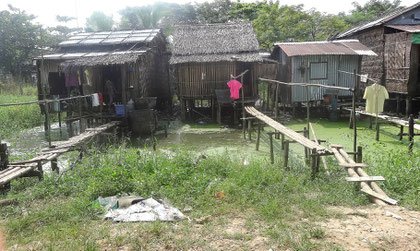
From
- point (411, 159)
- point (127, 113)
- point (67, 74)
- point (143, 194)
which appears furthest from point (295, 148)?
point (67, 74)

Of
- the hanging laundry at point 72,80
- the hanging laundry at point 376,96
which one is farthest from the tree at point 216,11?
the hanging laundry at point 376,96

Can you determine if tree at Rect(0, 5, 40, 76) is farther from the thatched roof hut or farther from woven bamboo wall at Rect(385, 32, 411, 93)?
woven bamboo wall at Rect(385, 32, 411, 93)

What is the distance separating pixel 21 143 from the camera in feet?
37.9

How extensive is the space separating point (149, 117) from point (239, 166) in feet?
21.4

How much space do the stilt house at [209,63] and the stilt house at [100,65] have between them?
5.51ft

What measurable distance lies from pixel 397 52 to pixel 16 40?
2679 centimetres

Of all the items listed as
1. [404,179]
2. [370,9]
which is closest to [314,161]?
[404,179]

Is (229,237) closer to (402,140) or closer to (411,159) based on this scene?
(411,159)

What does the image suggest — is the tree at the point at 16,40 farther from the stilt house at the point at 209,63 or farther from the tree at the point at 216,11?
the stilt house at the point at 209,63

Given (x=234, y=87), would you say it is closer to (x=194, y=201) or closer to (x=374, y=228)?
(x=194, y=201)

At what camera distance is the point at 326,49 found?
1503 centimetres

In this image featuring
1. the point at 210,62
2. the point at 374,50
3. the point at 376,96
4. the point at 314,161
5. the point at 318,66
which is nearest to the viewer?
the point at 314,161

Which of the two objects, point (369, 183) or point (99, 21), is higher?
point (99, 21)

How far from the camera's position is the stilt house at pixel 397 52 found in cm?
1314
